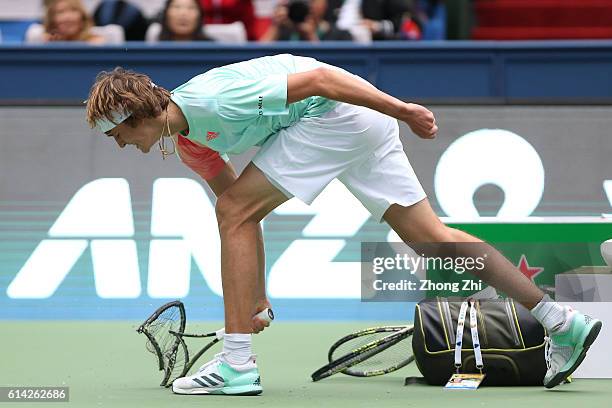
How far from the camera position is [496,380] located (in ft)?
17.8

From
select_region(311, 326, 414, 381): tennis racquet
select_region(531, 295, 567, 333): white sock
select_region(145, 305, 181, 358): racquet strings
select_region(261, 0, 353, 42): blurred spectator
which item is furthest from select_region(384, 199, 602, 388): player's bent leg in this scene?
select_region(261, 0, 353, 42): blurred spectator

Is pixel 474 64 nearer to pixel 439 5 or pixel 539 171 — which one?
pixel 539 171

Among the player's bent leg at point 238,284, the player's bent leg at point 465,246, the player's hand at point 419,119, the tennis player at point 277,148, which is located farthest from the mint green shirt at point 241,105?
the player's bent leg at point 465,246

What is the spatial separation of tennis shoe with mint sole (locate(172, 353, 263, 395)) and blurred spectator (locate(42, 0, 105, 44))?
4834mm

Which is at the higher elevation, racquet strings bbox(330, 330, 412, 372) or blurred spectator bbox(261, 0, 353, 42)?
blurred spectator bbox(261, 0, 353, 42)

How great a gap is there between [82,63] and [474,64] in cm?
260

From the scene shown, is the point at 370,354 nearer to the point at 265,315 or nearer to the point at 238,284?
the point at 265,315

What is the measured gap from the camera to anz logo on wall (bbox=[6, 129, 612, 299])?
787 centimetres

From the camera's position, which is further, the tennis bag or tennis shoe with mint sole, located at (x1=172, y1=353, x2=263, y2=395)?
the tennis bag

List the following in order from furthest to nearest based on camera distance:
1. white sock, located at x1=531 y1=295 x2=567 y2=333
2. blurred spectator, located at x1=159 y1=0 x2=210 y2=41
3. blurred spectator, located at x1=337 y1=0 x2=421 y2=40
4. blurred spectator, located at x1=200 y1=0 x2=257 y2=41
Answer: blurred spectator, located at x1=200 y1=0 x2=257 y2=41 < blurred spectator, located at x1=337 y1=0 x2=421 y2=40 < blurred spectator, located at x1=159 y1=0 x2=210 y2=41 < white sock, located at x1=531 y1=295 x2=567 y2=333

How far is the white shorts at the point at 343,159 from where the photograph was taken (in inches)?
208

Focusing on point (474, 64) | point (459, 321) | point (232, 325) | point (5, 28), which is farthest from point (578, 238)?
point (5, 28)

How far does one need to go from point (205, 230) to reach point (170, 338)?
234 centimetres

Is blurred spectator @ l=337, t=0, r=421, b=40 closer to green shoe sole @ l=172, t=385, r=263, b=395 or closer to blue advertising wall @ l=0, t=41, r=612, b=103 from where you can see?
blue advertising wall @ l=0, t=41, r=612, b=103
